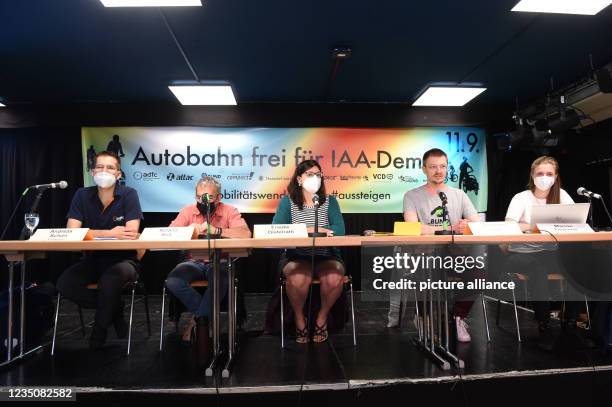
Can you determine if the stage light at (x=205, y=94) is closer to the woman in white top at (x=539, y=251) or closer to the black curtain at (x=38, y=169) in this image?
the black curtain at (x=38, y=169)

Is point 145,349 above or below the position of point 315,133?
below

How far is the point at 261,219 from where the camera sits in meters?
4.90

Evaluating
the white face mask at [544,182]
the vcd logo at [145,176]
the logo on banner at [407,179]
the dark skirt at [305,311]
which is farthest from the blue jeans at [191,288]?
the logo on banner at [407,179]

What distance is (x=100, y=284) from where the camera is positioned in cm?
243

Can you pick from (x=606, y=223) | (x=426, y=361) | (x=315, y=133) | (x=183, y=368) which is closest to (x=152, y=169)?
(x=315, y=133)

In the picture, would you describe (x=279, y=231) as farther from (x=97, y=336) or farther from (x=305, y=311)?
(x=97, y=336)

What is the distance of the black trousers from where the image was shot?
242 centimetres

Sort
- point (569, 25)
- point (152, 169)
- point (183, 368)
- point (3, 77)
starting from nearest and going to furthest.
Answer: point (183, 368), point (569, 25), point (3, 77), point (152, 169)

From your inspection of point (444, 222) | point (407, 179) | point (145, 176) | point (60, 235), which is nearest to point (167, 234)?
point (60, 235)

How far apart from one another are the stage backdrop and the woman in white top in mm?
2080

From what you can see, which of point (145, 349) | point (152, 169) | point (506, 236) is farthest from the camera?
point (152, 169)

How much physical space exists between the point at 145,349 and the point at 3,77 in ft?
11.0

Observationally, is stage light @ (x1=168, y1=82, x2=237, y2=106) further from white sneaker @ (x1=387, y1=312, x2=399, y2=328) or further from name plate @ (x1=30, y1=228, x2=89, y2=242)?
white sneaker @ (x1=387, y1=312, x2=399, y2=328)

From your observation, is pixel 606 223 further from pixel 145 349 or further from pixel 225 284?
pixel 145 349
